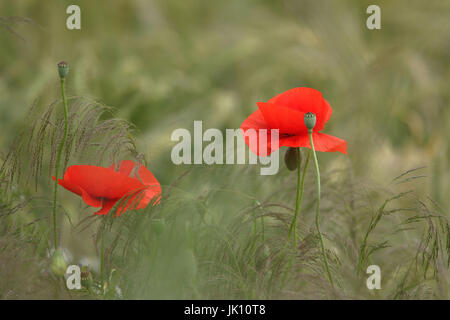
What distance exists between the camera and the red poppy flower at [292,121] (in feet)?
1.45

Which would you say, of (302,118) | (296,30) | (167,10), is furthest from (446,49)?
(302,118)

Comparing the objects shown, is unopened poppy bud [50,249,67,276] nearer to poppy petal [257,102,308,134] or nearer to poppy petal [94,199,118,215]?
poppy petal [94,199,118,215]

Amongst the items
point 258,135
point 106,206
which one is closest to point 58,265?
point 106,206

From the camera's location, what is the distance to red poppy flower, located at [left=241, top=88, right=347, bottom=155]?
0.44m

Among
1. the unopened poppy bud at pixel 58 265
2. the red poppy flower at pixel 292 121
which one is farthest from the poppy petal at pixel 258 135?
the unopened poppy bud at pixel 58 265

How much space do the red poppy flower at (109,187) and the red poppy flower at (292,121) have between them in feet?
0.24

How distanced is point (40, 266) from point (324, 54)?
1.15 metres

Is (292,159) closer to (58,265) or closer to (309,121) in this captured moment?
(309,121)

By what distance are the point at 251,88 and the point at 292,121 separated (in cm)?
104

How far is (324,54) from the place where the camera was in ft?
4.91

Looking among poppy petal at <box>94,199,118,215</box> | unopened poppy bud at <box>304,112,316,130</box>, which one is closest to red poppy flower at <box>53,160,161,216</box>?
poppy petal at <box>94,199,118,215</box>

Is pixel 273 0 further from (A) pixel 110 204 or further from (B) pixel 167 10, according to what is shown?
(A) pixel 110 204

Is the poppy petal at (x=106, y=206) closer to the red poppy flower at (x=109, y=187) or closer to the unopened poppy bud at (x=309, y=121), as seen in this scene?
the red poppy flower at (x=109, y=187)

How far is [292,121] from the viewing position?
A: 1.45 feet
